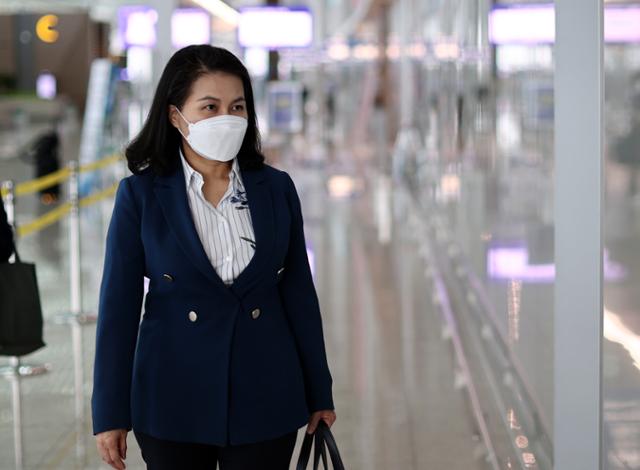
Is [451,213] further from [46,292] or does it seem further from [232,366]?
[232,366]

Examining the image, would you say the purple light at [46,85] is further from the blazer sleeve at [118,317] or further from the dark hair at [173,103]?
the blazer sleeve at [118,317]

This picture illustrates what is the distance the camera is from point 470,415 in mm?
5801

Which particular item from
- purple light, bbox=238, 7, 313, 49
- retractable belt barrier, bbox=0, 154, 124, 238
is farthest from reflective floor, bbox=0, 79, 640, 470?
purple light, bbox=238, 7, 313, 49

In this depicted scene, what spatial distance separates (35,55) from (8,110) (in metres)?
5.53

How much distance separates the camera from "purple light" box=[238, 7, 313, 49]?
806 inches

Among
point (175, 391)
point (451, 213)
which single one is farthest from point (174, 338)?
point (451, 213)

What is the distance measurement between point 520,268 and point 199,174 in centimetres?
389

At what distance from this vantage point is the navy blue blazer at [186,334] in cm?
255

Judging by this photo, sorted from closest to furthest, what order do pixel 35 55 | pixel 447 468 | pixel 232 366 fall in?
1. pixel 232 366
2. pixel 447 468
3. pixel 35 55

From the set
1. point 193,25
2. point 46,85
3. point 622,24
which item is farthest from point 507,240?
point 46,85

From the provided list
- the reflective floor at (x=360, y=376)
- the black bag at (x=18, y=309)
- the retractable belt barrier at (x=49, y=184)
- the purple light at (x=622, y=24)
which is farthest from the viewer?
the retractable belt barrier at (x=49, y=184)

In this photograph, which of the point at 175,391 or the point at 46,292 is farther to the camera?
the point at 46,292

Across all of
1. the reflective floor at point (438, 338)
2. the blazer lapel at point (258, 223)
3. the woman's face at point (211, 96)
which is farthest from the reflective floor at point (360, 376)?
the woman's face at point (211, 96)

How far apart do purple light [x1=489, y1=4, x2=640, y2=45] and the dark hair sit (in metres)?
1.07
